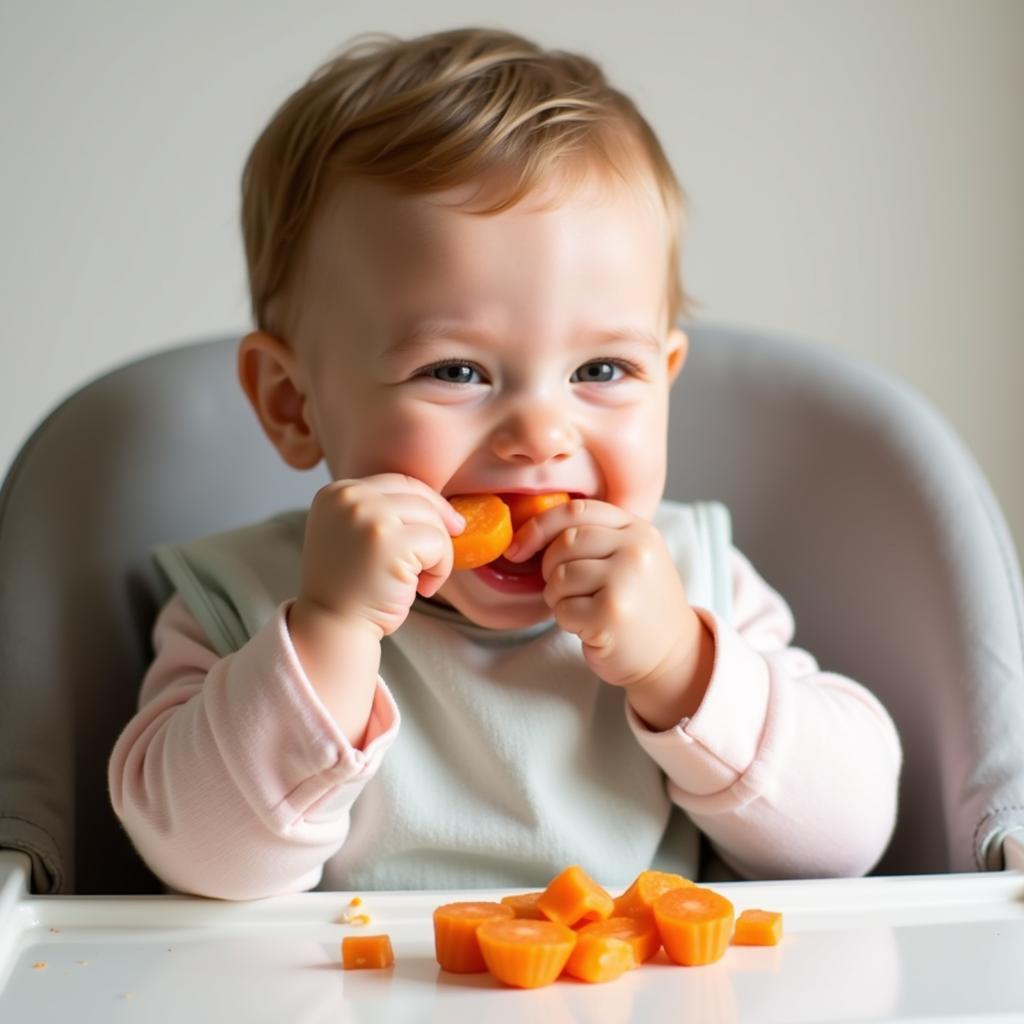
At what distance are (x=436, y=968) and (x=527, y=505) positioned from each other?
28 centimetres

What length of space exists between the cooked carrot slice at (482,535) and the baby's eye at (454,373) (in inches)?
3.0

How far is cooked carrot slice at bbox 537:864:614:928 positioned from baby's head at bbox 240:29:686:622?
0.81 feet

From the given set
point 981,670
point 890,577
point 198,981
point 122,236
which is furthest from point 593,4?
point 198,981

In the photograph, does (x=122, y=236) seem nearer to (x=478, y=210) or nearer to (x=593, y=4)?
(x=593, y=4)

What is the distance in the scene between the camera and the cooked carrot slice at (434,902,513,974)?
2.37ft

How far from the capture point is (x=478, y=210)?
35.4 inches

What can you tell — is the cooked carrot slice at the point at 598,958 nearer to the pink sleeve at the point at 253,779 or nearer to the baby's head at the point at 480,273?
the pink sleeve at the point at 253,779

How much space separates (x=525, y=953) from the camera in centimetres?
69

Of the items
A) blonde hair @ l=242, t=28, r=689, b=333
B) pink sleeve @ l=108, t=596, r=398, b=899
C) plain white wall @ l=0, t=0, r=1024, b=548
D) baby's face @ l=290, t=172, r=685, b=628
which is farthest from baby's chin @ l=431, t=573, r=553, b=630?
plain white wall @ l=0, t=0, r=1024, b=548

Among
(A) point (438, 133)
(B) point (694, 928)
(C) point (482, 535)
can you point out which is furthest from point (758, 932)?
(A) point (438, 133)

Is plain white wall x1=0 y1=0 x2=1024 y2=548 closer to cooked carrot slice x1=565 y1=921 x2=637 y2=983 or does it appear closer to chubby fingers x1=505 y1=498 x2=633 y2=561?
chubby fingers x1=505 y1=498 x2=633 y2=561

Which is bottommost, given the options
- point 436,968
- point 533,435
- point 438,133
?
point 436,968

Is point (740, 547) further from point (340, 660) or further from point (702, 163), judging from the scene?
point (702, 163)

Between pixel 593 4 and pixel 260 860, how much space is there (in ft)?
Answer: 4.87
